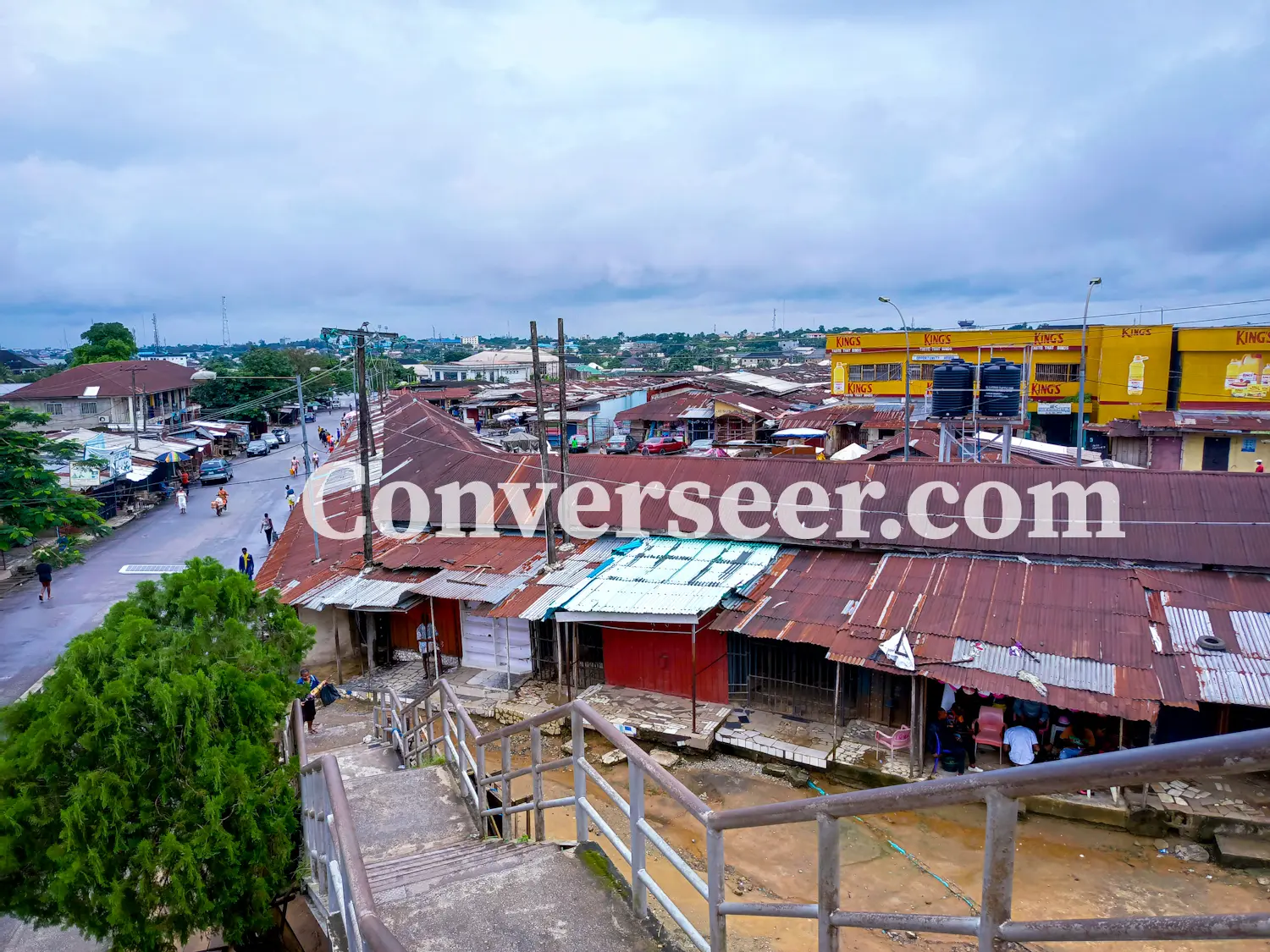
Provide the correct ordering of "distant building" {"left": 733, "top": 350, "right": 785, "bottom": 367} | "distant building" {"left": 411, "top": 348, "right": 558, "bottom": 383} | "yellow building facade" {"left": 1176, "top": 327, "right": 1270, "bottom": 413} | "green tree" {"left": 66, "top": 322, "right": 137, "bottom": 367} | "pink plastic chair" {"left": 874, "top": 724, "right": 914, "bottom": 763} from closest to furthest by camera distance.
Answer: "pink plastic chair" {"left": 874, "top": 724, "right": 914, "bottom": 763}
"yellow building facade" {"left": 1176, "top": 327, "right": 1270, "bottom": 413}
"green tree" {"left": 66, "top": 322, "right": 137, "bottom": 367}
"distant building" {"left": 411, "top": 348, "right": 558, "bottom": 383}
"distant building" {"left": 733, "top": 350, "right": 785, "bottom": 367}

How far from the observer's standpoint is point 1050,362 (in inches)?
1588

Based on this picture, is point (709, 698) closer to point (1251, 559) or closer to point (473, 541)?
point (473, 541)

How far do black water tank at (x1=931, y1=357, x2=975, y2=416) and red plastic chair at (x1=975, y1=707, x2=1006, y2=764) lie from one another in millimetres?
10927

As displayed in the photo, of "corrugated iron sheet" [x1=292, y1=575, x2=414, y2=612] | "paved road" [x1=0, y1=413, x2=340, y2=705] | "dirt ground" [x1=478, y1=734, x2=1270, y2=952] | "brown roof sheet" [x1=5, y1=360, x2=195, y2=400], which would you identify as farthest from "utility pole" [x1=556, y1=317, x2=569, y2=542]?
"brown roof sheet" [x1=5, y1=360, x2=195, y2=400]

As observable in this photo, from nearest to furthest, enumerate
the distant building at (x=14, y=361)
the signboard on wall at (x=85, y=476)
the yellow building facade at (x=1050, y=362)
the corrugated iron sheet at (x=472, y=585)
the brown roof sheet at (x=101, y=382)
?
1. the corrugated iron sheet at (x=472, y=585)
2. the signboard on wall at (x=85, y=476)
3. the yellow building facade at (x=1050, y=362)
4. the brown roof sheet at (x=101, y=382)
5. the distant building at (x=14, y=361)

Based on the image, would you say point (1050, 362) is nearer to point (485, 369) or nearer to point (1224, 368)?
point (1224, 368)

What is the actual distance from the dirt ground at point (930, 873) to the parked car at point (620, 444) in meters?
31.5

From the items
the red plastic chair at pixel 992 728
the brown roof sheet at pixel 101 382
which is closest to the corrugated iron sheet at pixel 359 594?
the red plastic chair at pixel 992 728

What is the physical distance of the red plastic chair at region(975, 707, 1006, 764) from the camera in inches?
490

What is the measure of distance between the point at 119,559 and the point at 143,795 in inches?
917

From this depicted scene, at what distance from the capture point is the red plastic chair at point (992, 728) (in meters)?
12.5

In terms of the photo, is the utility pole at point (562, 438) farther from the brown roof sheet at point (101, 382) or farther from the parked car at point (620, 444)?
the brown roof sheet at point (101, 382)

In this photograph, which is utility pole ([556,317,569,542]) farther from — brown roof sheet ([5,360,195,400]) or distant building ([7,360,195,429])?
brown roof sheet ([5,360,195,400])

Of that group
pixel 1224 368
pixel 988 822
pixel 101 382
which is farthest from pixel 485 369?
pixel 988 822
